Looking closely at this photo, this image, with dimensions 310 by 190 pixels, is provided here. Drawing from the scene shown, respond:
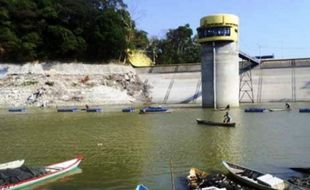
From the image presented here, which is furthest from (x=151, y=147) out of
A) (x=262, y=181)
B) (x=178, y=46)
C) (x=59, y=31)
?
(x=178, y=46)

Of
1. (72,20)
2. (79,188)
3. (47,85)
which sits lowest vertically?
(79,188)

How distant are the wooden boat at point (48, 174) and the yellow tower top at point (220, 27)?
64.2 m

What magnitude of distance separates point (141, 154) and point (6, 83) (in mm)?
79455

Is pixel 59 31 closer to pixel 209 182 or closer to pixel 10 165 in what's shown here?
pixel 10 165

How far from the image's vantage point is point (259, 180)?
24125 millimetres

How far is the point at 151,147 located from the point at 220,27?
5527 centimetres

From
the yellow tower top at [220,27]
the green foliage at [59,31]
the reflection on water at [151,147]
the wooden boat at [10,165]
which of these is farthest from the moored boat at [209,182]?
the green foliage at [59,31]

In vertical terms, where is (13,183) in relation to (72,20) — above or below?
below

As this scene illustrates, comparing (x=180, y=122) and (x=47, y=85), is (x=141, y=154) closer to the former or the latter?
(x=180, y=122)

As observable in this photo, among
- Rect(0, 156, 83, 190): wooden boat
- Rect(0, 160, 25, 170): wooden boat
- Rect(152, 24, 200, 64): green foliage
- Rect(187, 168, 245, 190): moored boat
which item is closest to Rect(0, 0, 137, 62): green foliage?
Rect(152, 24, 200, 64): green foliage

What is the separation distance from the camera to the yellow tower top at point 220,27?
300 ft

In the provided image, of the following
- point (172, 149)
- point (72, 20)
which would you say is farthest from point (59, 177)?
point (72, 20)

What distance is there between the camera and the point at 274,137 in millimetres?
45656

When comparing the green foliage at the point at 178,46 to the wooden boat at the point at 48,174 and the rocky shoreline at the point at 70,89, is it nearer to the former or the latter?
the rocky shoreline at the point at 70,89
